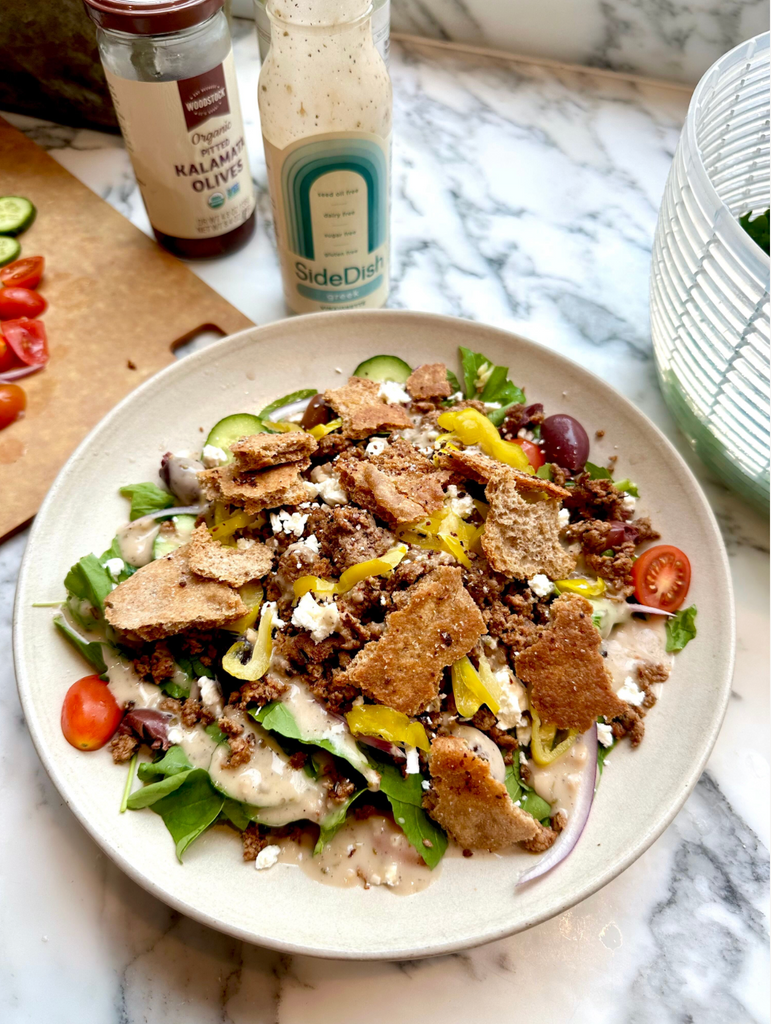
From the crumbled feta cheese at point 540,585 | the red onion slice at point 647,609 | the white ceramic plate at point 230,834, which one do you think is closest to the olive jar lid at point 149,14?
the white ceramic plate at point 230,834

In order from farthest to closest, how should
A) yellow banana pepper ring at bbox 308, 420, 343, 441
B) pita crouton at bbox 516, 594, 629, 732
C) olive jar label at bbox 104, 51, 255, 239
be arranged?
olive jar label at bbox 104, 51, 255, 239, yellow banana pepper ring at bbox 308, 420, 343, 441, pita crouton at bbox 516, 594, 629, 732

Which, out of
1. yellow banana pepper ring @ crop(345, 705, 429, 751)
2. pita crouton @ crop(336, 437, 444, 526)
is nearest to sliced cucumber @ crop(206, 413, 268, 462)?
pita crouton @ crop(336, 437, 444, 526)

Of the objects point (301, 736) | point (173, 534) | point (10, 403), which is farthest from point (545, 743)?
point (10, 403)

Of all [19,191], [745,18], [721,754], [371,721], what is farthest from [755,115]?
[19,191]

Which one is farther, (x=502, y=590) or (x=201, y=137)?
(x=201, y=137)

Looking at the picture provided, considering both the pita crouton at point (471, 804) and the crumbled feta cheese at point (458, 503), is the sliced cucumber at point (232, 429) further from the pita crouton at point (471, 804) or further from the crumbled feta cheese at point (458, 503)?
the pita crouton at point (471, 804)

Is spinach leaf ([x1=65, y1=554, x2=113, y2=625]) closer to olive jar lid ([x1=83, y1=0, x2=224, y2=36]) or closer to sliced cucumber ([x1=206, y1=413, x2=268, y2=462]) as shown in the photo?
sliced cucumber ([x1=206, y1=413, x2=268, y2=462])

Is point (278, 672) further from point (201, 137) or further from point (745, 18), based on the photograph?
point (745, 18)
